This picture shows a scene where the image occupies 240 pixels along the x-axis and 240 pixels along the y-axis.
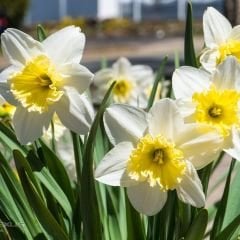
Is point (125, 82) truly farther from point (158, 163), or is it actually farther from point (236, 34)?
point (158, 163)

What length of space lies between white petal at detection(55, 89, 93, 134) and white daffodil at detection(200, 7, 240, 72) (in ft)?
0.94

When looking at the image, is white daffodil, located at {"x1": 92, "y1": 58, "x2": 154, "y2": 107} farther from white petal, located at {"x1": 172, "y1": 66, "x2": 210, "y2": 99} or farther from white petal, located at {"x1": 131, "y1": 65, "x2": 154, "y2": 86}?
white petal, located at {"x1": 172, "y1": 66, "x2": 210, "y2": 99}

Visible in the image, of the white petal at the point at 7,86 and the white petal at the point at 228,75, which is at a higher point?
the white petal at the point at 228,75

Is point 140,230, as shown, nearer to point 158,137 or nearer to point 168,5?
point 158,137

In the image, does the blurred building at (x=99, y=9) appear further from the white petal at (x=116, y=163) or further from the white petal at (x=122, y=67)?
the white petal at (x=116, y=163)

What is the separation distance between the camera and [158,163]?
1.40 metres

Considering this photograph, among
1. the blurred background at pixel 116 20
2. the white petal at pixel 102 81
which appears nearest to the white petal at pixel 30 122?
the white petal at pixel 102 81

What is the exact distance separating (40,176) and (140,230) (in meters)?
0.27

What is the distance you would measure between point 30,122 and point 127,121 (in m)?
0.24

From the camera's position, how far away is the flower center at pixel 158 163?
1381mm

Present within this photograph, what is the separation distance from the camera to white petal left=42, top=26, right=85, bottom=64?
1582mm

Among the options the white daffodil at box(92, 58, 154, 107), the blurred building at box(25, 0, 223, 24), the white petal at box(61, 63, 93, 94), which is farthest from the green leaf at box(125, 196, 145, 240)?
the blurred building at box(25, 0, 223, 24)

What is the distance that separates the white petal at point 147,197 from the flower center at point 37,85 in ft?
Result: 0.85

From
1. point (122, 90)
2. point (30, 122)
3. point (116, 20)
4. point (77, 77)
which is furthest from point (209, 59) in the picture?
point (116, 20)
